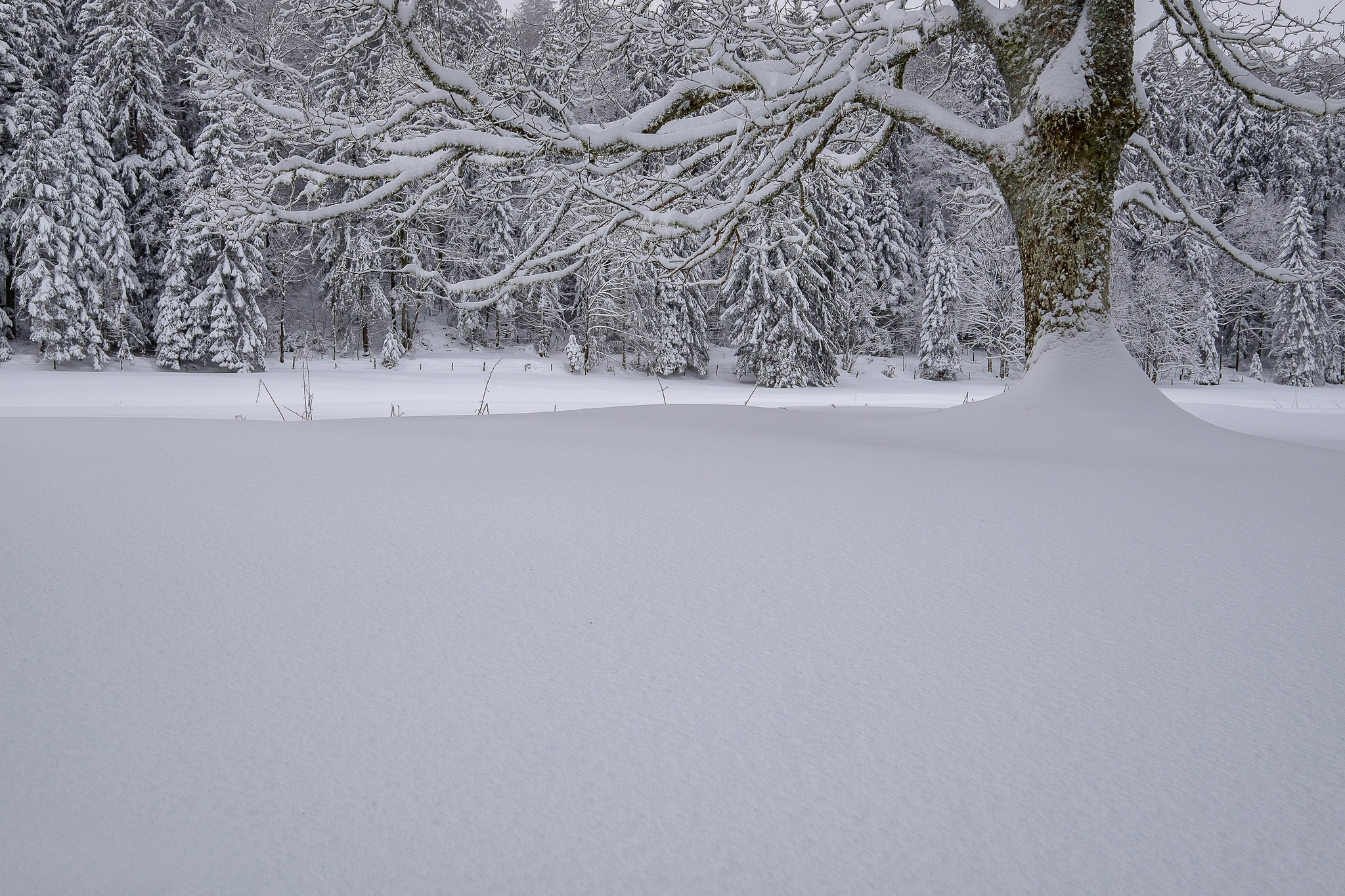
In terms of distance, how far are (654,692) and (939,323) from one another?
1172 inches

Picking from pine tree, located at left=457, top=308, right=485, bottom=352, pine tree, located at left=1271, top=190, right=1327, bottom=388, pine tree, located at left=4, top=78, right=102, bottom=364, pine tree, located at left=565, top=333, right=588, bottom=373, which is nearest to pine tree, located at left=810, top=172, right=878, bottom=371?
pine tree, located at left=565, top=333, right=588, bottom=373

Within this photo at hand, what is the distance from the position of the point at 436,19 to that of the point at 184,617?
457cm

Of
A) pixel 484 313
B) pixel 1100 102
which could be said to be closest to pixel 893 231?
pixel 484 313

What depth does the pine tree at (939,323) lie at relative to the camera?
28.4m

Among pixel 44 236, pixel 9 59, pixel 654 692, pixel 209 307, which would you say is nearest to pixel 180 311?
pixel 209 307

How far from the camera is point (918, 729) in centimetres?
110

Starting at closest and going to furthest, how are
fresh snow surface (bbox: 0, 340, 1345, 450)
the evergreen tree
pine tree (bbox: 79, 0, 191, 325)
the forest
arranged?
fresh snow surface (bbox: 0, 340, 1345, 450)
the forest
the evergreen tree
pine tree (bbox: 79, 0, 191, 325)

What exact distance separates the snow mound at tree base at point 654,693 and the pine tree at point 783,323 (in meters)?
21.5

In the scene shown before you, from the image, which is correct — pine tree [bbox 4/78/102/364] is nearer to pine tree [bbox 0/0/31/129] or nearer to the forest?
the forest

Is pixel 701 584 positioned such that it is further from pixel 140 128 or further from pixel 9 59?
pixel 9 59

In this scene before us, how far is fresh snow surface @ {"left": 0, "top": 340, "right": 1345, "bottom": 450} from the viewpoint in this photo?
10188 millimetres

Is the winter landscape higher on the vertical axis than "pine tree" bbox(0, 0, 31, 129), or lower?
lower

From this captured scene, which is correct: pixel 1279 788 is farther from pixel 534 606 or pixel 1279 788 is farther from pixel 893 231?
pixel 893 231

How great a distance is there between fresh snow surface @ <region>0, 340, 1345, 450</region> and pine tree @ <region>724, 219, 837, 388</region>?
1.26m
